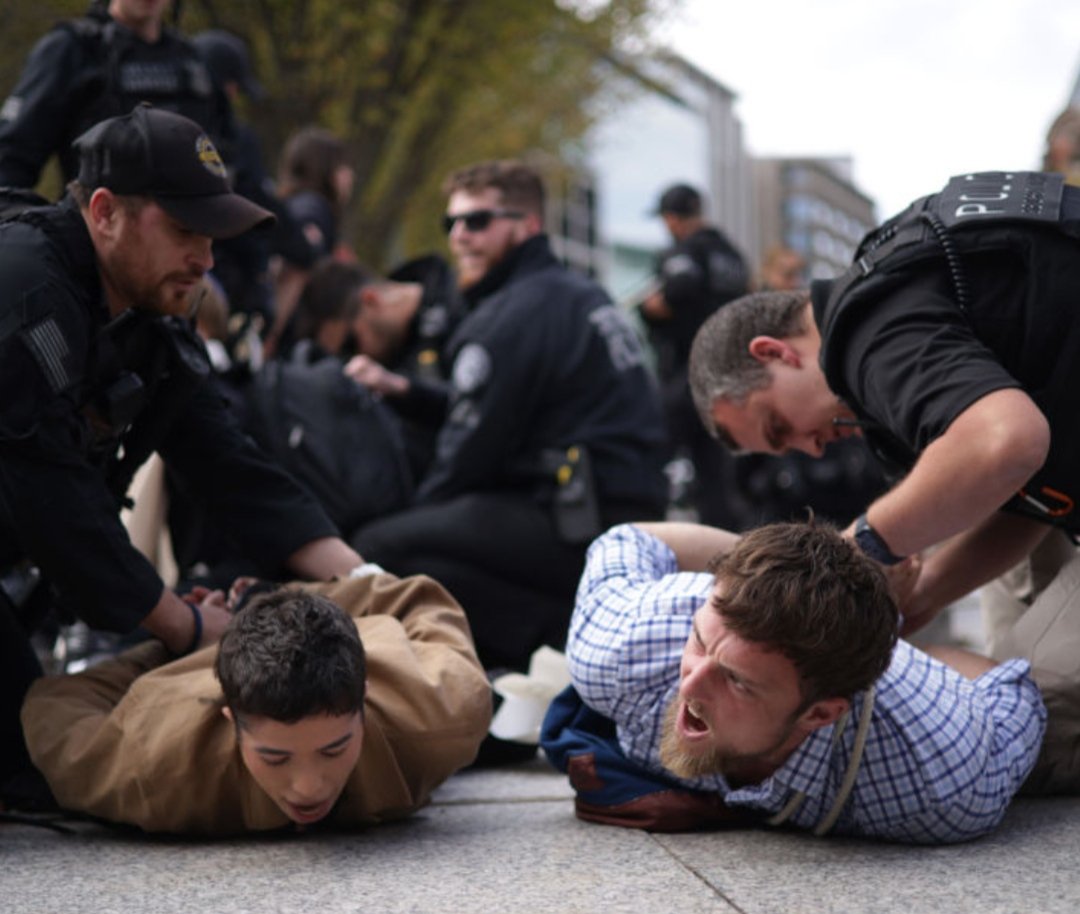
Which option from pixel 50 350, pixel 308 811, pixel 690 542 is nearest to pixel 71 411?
pixel 50 350

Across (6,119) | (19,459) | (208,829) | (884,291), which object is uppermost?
(6,119)

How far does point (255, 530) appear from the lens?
391cm

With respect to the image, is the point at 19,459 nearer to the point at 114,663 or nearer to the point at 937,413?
the point at 114,663

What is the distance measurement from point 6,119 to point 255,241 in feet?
3.86

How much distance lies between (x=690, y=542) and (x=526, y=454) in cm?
180

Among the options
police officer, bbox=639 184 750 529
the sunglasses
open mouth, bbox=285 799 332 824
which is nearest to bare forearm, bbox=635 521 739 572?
open mouth, bbox=285 799 332 824

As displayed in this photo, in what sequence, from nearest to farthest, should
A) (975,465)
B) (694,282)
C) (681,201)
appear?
(975,465)
(694,282)
(681,201)

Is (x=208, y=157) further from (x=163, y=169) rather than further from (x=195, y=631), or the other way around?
(x=195, y=631)

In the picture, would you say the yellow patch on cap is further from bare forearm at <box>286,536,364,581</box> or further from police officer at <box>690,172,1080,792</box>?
police officer at <box>690,172,1080,792</box>

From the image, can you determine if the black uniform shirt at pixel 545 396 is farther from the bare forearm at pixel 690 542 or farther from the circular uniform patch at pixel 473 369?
the bare forearm at pixel 690 542

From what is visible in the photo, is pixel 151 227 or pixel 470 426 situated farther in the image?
pixel 470 426

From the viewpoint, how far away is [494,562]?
503 cm

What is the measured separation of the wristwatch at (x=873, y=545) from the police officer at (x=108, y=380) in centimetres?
148

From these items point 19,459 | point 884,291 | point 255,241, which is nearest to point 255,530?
point 19,459
